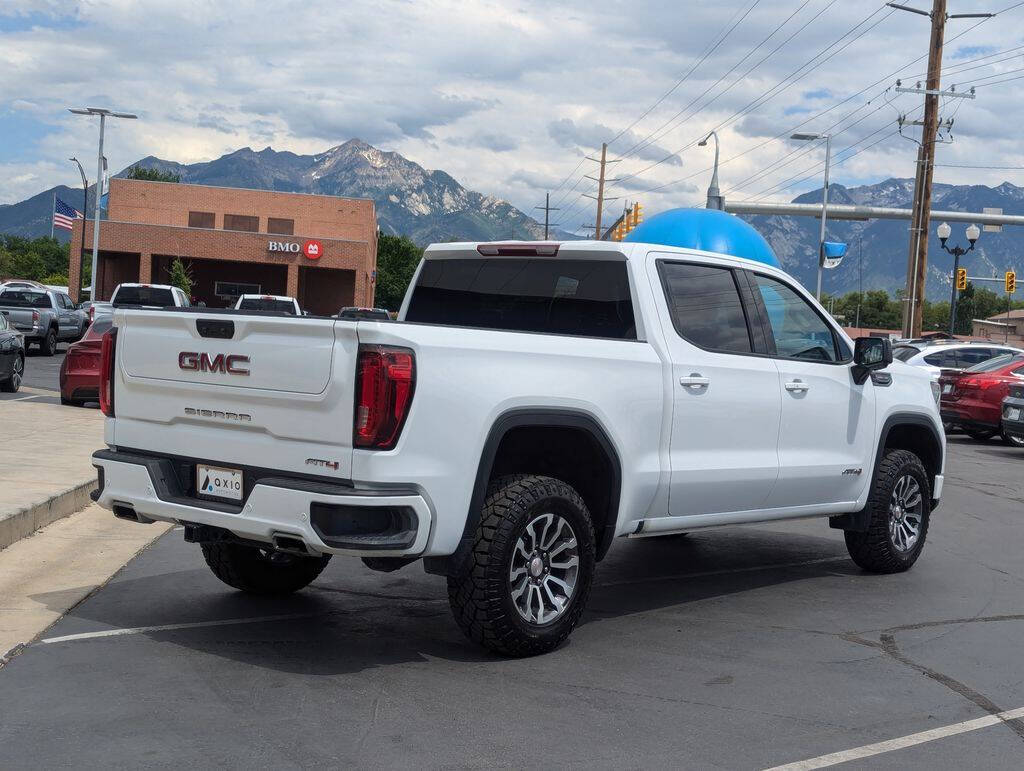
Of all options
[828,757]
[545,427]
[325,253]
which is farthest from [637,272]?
[325,253]

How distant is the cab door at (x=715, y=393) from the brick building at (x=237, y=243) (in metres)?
53.6

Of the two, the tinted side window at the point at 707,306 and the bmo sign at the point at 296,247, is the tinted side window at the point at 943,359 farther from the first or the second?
the bmo sign at the point at 296,247

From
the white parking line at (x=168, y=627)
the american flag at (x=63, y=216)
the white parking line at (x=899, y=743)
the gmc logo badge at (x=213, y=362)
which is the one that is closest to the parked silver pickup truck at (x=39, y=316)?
the white parking line at (x=168, y=627)

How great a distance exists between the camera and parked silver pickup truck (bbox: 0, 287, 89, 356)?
3158cm

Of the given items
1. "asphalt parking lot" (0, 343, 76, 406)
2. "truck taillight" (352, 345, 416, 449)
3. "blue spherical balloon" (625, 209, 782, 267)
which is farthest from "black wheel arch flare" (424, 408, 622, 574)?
"asphalt parking lot" (0, 343, 76, 406)

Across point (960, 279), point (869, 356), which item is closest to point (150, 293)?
point (869, 356)

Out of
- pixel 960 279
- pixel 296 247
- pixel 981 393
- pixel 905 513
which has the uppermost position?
pixel 296 247

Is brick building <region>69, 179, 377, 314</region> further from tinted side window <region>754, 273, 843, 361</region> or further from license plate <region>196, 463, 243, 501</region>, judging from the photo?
license plate <region>196, 463, 243, 501</region>

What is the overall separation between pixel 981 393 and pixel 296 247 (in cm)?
4929

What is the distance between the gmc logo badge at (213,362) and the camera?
5.52 m

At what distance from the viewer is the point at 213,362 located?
18.5 ft

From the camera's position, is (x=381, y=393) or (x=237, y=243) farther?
(x=237, y=243)

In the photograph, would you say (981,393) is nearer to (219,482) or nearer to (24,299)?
(219,482)

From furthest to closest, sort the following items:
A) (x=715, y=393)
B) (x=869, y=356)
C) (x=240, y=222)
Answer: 1. (x=240, y=222)
2. (x=869, y=356)
3. (x=715, y=393)
